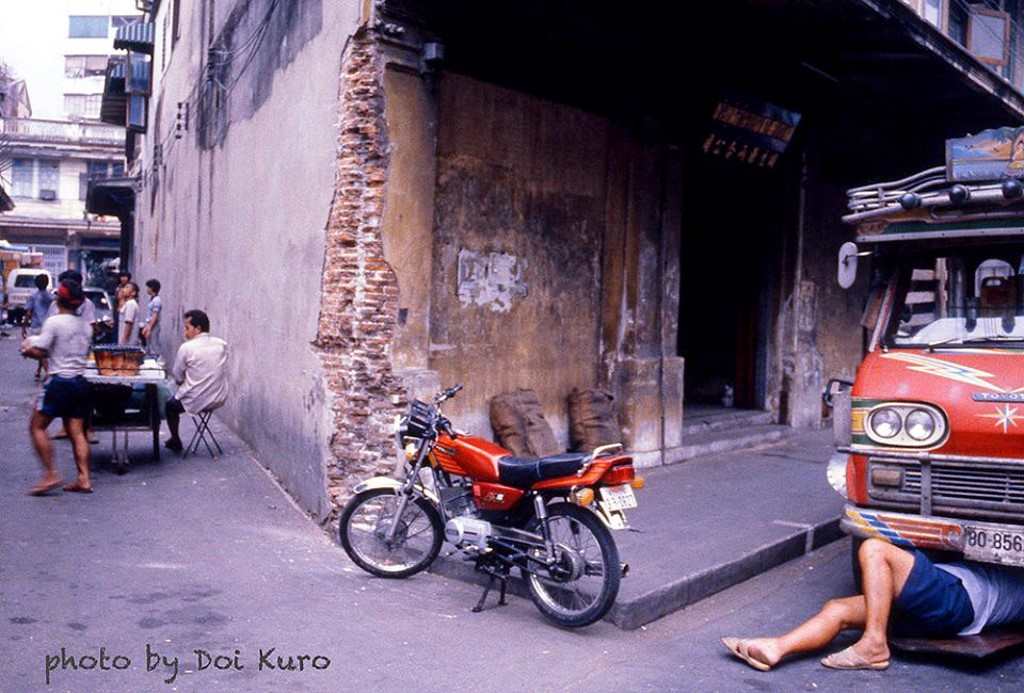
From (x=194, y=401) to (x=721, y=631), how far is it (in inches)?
242

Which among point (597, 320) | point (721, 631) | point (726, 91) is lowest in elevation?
point (721, 631)

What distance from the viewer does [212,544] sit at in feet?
24.1

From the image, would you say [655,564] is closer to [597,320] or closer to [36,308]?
[597,320]

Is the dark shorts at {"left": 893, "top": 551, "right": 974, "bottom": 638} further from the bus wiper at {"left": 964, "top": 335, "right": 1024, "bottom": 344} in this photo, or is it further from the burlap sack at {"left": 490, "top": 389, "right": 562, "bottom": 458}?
the burlap sack at {"left": 490, "top": 389, "right": 562, "bottom": 458}

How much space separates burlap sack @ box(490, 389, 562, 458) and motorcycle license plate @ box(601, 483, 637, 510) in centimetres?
297

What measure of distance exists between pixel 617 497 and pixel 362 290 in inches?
116

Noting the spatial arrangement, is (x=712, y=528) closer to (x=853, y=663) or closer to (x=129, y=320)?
(x=853, y=663)

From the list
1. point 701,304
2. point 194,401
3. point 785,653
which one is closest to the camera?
point 785,653

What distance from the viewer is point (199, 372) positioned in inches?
395

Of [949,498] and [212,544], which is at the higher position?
[949,498]

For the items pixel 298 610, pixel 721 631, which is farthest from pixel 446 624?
pixel 721 631

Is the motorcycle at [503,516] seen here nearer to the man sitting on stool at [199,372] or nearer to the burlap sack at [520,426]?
the burlap sack at [520,426]

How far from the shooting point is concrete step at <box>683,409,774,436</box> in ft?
39.2

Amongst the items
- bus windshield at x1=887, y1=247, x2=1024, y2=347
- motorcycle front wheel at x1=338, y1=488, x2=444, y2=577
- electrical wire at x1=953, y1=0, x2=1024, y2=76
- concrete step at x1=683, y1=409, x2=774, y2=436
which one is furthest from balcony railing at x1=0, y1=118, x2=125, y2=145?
bus windshield at x1=887, y1=247, x2=1024, y2=347
